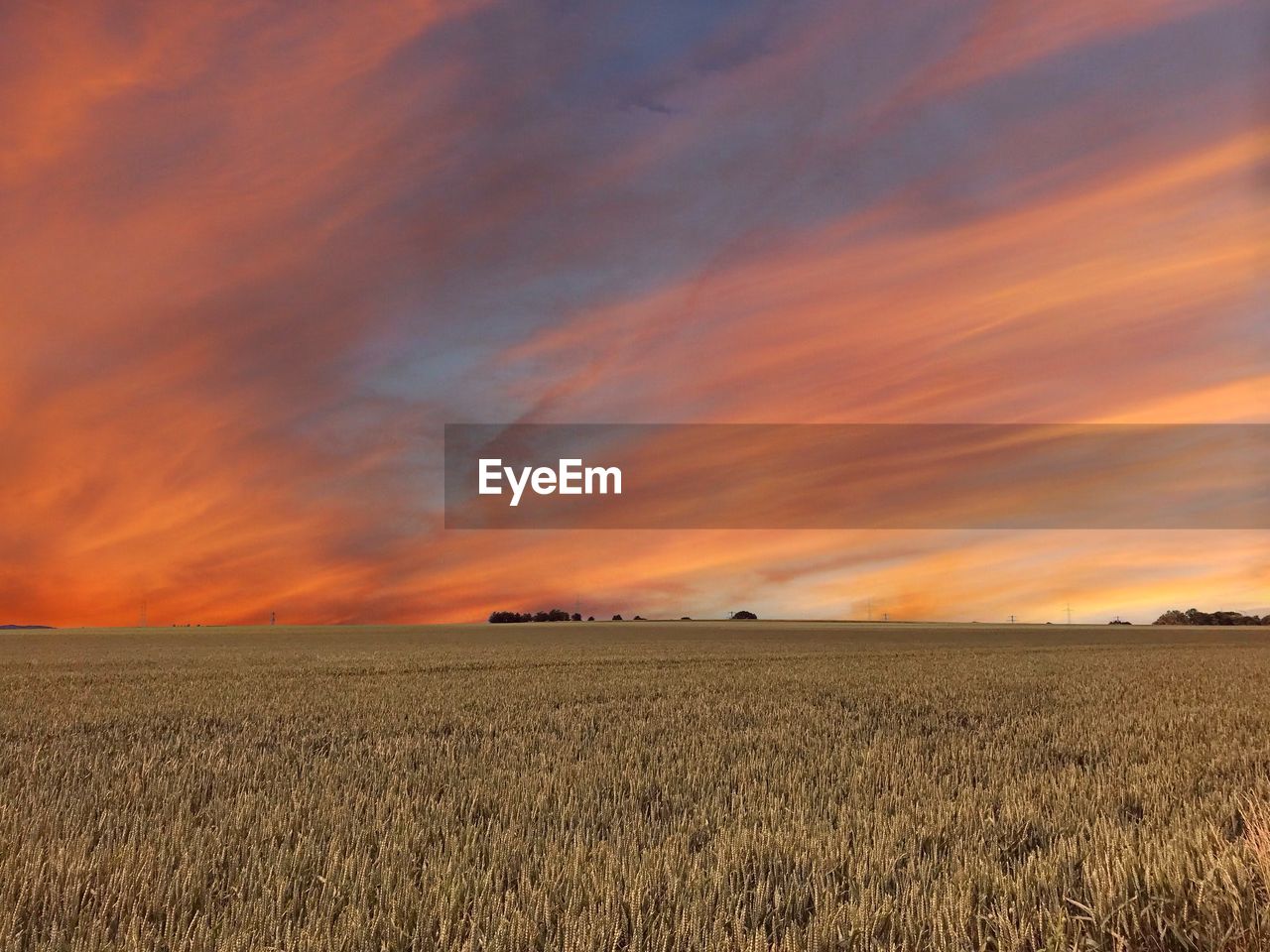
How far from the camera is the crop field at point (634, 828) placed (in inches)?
205

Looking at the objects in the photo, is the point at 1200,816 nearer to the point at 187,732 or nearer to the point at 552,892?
the point at 552,892

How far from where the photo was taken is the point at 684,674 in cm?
2672

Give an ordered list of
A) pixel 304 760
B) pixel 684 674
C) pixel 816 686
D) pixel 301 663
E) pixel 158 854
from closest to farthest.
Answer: pixel 158 854
pixel 304 760
pixel 816 686
pixel 684 674
pixel 301 663

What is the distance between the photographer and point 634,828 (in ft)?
24.4

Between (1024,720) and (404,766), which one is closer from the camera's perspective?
(404,766)

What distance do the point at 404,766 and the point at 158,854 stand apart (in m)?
4.18

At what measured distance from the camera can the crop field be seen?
5.20 meters

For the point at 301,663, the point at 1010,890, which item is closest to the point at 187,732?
the point at 1010,890

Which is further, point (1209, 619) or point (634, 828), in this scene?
point (1209, 619)

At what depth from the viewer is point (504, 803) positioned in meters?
8.45

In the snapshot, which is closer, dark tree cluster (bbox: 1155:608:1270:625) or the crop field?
the crop field

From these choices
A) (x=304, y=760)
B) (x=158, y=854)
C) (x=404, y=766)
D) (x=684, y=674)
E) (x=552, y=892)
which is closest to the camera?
(x=552, y=892)

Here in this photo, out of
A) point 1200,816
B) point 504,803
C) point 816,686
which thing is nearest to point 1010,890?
point 1200,816

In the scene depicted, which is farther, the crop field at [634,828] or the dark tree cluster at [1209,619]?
the dark tree cluster at [1209,619]
